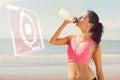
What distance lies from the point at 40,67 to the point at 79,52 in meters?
2.15

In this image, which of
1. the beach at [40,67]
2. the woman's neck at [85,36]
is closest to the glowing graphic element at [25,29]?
the beach at [40,67]

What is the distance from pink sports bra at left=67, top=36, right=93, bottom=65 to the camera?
62.8 inches

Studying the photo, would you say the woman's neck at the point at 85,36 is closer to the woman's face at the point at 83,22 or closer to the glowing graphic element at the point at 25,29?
the woman's face at the point at 83,22

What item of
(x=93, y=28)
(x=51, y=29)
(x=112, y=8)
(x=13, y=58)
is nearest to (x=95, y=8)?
(x=112, y=8)

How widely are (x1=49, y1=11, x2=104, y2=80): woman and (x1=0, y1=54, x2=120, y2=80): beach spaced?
1.60 meters

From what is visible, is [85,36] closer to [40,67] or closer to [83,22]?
[83,22]

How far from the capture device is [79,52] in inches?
64.5

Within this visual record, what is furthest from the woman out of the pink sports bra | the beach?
the beach

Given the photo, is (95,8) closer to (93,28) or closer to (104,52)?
(104,52)

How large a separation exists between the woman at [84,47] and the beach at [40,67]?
1598 mm

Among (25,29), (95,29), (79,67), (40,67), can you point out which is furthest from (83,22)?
(40,67)

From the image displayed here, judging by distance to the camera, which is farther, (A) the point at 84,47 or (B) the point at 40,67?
(B) the point at 40,67

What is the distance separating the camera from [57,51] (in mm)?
4211

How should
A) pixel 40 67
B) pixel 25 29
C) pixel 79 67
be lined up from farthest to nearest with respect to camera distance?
pixel 40 67, pixel 25 29, pixel 79 67
